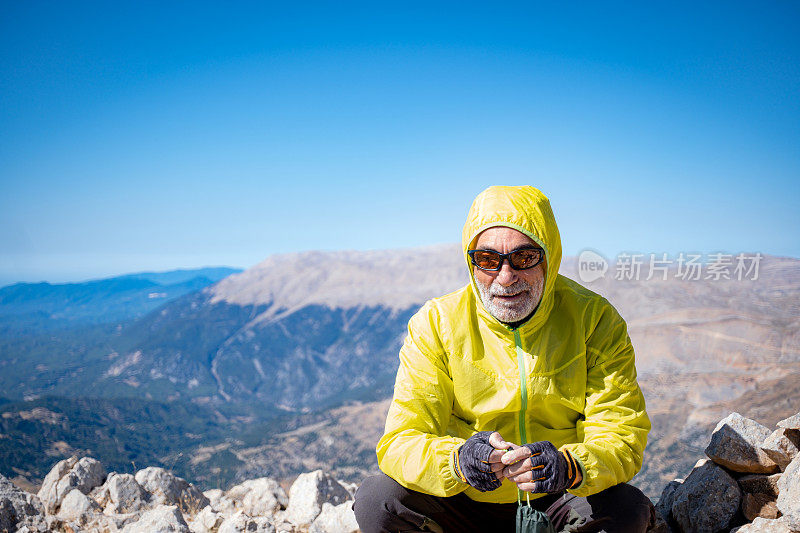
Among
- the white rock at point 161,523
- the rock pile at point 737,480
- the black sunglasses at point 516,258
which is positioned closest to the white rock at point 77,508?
the white rock at point 161,523

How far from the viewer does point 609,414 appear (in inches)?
116

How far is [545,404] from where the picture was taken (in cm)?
308

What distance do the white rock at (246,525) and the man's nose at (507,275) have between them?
12.1 feet

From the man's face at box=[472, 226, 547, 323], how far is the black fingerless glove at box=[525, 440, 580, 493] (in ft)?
2.66

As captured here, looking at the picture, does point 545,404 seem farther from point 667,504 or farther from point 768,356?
point 768,356

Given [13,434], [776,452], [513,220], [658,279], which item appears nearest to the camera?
[513,220]

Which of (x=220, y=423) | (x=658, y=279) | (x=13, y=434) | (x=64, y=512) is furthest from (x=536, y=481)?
(x=220, y=423)

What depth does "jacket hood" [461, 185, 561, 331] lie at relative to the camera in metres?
2.97

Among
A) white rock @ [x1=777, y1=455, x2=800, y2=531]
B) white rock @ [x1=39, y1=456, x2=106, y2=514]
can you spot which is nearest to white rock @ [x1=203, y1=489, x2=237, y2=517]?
white rock @ [x1=39, y1=456, x2=106, y2=514]

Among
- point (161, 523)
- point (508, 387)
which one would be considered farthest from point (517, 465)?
point (161, 523)

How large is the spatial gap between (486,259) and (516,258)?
0.19 metres

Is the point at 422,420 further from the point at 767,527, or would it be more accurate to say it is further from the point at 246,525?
the point at 246,525

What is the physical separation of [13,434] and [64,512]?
472 feet

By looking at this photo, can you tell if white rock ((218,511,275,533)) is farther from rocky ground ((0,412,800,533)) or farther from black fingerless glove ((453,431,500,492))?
black fingerless glove ((453,431,500,492))
